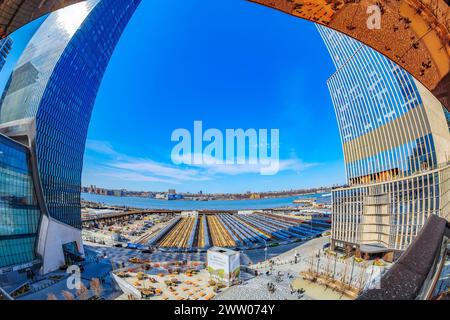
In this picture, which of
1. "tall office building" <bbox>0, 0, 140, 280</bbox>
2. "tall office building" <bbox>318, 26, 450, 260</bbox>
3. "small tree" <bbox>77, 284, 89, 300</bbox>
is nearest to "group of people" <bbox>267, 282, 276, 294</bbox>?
"tall office building" <bbox>318, 26, 450, 260</bbox>

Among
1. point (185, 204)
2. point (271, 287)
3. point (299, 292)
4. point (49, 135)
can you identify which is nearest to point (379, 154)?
point (299, 292)

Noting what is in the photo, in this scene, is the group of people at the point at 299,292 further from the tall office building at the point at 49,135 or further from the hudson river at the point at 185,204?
the hudson river at the point at 185,204

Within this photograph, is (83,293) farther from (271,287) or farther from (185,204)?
(185,204)

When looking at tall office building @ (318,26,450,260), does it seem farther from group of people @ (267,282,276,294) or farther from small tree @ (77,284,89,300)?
small tree @ (77,284,89,300)

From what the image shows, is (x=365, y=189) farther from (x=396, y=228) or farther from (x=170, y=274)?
(x=170, y=274)

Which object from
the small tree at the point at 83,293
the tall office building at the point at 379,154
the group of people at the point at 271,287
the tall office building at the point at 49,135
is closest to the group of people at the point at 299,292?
the group of people at the point at 271,287

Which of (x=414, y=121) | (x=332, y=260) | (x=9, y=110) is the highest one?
(x=9, y=110)
